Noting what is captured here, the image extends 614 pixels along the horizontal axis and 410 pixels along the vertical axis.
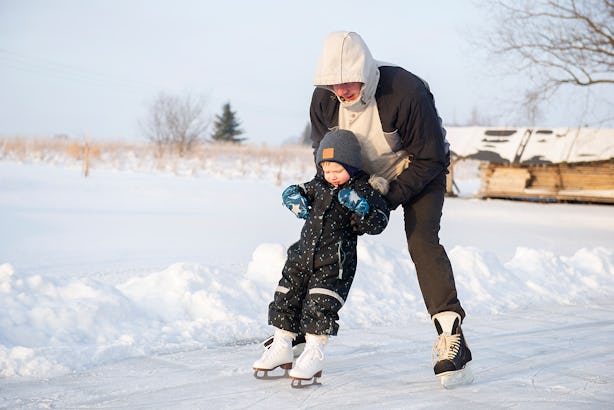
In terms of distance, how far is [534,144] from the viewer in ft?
71.4

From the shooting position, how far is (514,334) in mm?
4773

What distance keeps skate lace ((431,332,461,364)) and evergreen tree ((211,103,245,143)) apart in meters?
55.4

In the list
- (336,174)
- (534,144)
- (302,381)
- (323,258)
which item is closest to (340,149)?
(336,174)

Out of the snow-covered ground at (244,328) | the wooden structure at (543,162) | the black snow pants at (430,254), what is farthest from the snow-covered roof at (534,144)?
the black snow pants at (430,254)

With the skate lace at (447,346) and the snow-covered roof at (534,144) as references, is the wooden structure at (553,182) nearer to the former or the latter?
the snow-covered roof at (534,144)

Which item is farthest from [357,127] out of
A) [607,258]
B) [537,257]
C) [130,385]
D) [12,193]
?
[12,193]

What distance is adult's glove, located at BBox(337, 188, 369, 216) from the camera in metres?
3.22

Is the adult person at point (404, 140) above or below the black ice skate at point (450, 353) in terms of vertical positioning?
above

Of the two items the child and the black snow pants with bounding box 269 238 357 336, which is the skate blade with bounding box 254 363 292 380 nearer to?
the child

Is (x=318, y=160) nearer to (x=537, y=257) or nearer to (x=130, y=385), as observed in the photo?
(x=130, y=385)

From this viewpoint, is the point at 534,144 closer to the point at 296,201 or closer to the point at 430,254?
the point at 430,254

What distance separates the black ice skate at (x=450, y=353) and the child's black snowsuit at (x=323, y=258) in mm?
538

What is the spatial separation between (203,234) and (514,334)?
6.48 m

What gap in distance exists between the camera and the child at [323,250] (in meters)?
3.28
